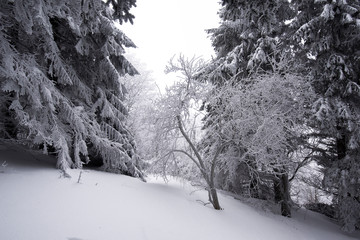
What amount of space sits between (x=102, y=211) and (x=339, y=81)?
828cm

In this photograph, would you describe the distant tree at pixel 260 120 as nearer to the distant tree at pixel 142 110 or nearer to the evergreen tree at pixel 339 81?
the evergreen tree at pixel 339 81

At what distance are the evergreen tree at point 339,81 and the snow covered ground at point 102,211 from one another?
2035 mm

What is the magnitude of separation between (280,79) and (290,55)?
1.30 m

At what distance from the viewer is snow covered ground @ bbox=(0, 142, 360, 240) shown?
3516mm

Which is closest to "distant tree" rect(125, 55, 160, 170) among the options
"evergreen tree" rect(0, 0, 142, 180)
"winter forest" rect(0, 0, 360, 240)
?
"winter forest" rect(0, 0, 360, 240)

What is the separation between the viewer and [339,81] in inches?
302

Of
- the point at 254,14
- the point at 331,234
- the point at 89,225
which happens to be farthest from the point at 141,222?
the point at 331,234

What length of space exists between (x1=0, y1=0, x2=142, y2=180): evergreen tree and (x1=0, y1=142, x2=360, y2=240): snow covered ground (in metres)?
0.71

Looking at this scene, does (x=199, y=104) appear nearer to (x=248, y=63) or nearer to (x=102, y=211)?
(x=248, y=63)

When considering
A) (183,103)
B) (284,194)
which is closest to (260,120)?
(183,103)

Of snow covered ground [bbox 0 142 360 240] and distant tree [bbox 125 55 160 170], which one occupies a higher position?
distant tree [bbox 125 55 160 170]

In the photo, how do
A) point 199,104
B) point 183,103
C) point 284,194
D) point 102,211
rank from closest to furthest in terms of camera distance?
point 102,211 → point 183,103 → point 199,104 → point 284,194

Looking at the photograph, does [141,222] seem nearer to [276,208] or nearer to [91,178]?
[91,178]

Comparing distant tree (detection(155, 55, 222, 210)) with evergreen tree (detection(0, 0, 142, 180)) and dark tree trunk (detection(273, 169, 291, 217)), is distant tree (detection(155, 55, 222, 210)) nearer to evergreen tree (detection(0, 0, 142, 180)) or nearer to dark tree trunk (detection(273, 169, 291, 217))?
evergreen tree (detection(0, 0, 142, 180))
